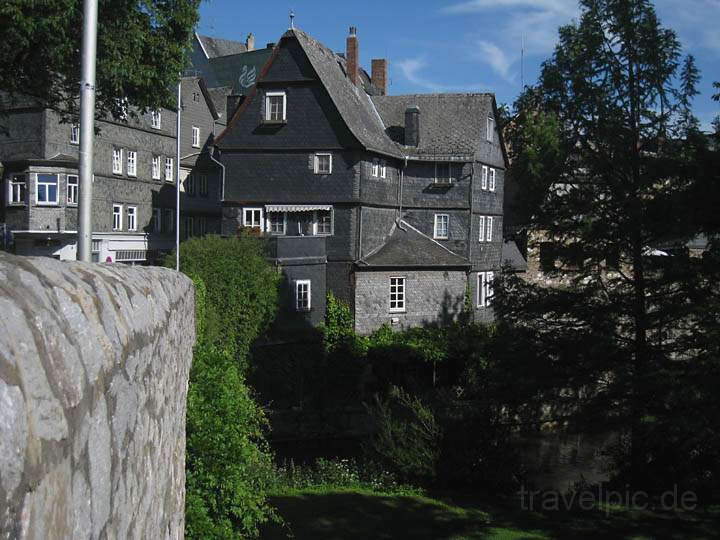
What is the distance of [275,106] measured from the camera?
3578 cm

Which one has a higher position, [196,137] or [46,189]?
[196,137]

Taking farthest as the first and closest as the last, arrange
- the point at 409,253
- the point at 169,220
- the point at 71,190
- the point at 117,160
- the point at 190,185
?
the point at 190,185 → the point at 169,220 → the point at 117,160 → the point at 71,190 → the point at 409,253

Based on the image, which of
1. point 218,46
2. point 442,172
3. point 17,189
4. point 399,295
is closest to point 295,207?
point 399,295

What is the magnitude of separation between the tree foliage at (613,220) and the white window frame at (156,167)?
27.2 metres

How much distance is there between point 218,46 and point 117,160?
31205 mm

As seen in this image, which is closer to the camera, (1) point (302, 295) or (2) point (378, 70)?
(1) point (302, 295)

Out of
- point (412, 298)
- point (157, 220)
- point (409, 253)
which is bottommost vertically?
point (412, 298)

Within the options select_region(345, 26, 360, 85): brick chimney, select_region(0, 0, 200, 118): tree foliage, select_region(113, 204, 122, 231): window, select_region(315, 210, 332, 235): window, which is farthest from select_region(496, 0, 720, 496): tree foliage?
select_region(113, 204, 122, 231): window

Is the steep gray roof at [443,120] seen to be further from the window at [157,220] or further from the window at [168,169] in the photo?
Result: the window at [157,220]

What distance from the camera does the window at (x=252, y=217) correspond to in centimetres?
3566

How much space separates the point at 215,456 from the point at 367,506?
1275cm

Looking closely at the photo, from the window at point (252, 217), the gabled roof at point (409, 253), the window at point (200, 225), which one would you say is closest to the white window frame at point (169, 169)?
the window at point (200, 225)

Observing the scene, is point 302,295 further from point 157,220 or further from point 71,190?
point 157,220

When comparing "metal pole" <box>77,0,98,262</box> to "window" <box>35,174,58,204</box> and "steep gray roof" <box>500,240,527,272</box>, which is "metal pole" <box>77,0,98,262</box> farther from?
"steep gray roof" <box>500,240,527,272</box>
